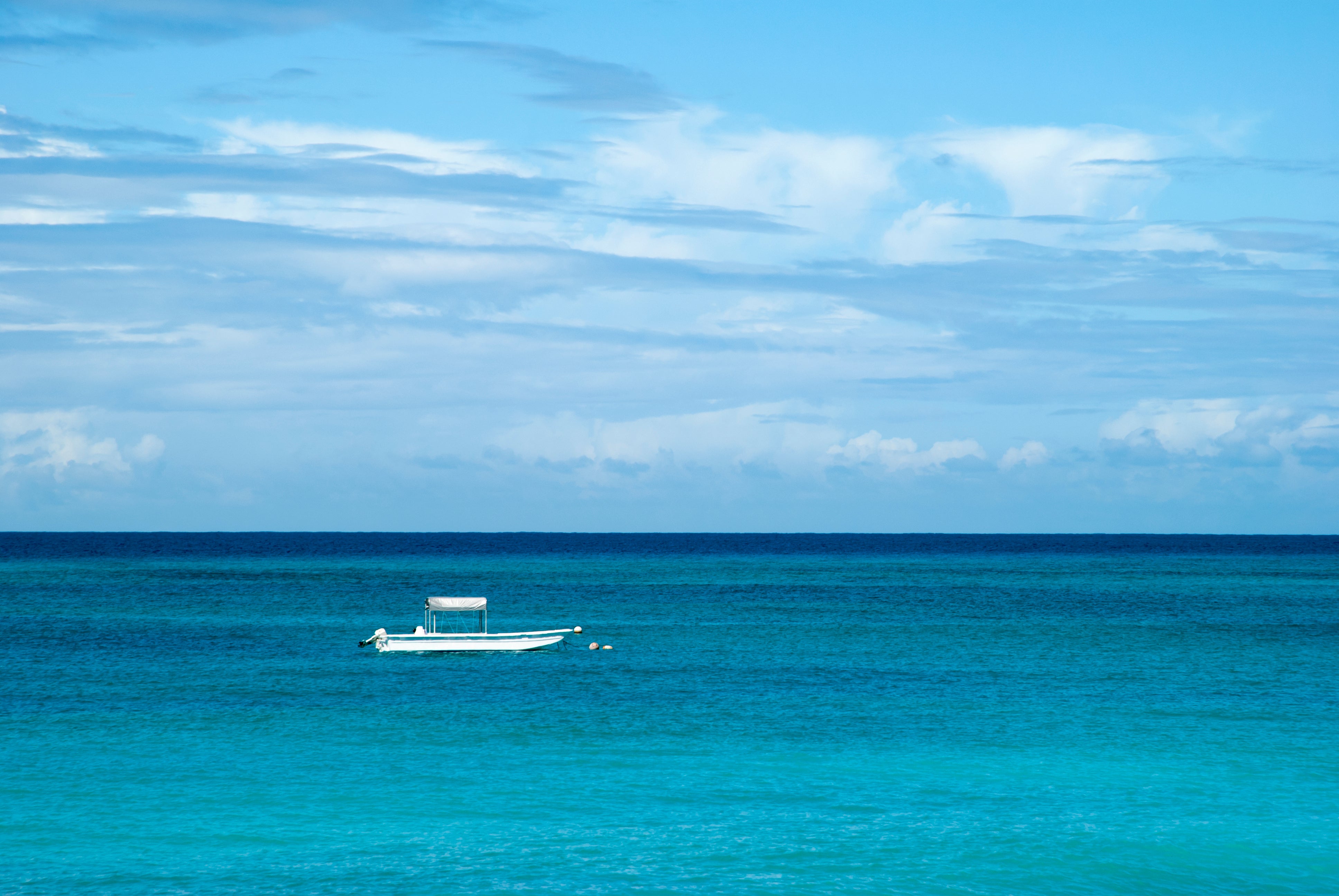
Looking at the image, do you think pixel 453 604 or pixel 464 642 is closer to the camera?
pixel 464 642

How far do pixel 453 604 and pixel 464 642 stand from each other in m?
2.20

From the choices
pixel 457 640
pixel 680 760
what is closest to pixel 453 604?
pixel 457 640

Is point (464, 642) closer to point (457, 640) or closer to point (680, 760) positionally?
point (457, 640)

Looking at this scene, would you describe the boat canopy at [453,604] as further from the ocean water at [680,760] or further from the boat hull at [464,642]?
the ocean water at [680,760]

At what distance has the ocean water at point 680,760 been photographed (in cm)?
→ 2450

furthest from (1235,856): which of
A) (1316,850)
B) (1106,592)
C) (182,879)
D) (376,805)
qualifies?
(1106,592)

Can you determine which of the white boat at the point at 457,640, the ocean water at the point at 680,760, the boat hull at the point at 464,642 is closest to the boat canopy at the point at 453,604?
the white boat at the point at 457,640

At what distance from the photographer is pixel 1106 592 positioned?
104m

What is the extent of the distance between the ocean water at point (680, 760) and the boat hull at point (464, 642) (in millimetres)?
1219

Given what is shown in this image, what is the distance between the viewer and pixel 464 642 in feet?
194

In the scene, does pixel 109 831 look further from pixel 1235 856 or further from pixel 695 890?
pixel 1235 856

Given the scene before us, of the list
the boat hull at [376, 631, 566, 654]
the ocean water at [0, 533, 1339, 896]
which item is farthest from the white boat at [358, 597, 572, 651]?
the ocean water at [0, 533, 1339, 896]

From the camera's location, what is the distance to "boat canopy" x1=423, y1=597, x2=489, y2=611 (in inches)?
2354

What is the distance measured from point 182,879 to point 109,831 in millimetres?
4189
